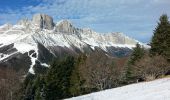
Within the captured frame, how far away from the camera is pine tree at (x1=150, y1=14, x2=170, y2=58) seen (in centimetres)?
8288

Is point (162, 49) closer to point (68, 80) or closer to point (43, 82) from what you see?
point (68, 80)

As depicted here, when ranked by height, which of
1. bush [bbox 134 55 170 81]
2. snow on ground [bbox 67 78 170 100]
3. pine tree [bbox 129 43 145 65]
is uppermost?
pine tree [bbox 129 43 145 65]

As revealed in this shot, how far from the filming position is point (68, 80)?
107 m

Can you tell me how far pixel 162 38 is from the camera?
83875mm

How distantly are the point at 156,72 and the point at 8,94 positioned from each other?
4323 centimetres

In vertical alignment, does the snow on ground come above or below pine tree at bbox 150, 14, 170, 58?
below

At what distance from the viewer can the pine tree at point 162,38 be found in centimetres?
8288

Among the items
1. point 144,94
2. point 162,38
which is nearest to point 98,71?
point 162,38

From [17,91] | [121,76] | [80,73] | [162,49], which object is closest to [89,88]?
[80,73]

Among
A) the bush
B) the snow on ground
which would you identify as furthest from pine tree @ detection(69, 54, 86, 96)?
the snow on ground

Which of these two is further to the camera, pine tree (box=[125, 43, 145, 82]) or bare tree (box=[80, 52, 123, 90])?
bare tree (box=[80, 52, 123, 90])

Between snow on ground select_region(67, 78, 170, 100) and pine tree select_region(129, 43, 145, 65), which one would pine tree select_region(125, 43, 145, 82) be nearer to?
pine tree select_region(129, 43, 145, 65)

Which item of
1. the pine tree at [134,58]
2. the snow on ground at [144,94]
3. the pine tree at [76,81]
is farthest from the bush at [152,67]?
the snow on ground at [144,94]

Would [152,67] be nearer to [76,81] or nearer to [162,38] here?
[162,38]
